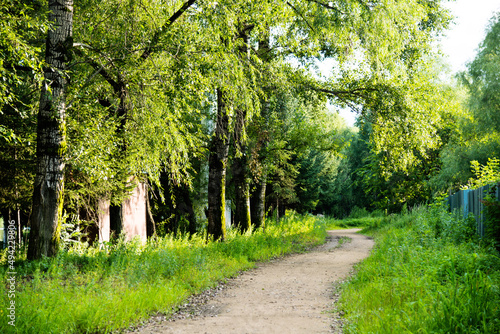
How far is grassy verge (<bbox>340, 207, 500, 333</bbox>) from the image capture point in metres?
4.34

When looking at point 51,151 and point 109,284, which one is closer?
point 109,284

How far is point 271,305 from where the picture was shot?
7133mm

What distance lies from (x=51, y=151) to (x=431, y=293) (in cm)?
678

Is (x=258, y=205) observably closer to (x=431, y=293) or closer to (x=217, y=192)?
(x=217, y=192)

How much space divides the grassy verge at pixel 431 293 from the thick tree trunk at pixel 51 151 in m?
5.48

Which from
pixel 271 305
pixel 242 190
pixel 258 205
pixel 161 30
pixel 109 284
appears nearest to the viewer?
pixel 109 284

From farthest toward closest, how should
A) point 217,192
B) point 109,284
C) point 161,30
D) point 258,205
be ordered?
1. point 258,205
2. point 217,192
3. point 161,30
4. point 109,284

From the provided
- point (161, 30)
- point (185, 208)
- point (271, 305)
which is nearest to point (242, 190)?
point (185, 208)

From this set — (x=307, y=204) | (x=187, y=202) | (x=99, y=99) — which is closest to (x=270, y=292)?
(x=99, y=99)

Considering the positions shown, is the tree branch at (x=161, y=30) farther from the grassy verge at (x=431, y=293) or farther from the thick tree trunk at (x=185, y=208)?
the thick tree trunk at (x=185, y=208)

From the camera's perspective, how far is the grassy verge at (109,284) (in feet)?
17.0

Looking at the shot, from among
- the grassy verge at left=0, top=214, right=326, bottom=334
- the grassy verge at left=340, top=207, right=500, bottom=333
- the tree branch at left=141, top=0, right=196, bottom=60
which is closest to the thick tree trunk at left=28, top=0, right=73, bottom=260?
the grassy verge at left=0, top=214, right=326, bottom=334

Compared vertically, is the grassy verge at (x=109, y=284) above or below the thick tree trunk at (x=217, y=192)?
below

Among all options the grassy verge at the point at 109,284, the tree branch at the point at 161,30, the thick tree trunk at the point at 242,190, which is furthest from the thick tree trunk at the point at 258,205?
the tree branch at the point at 161,30
